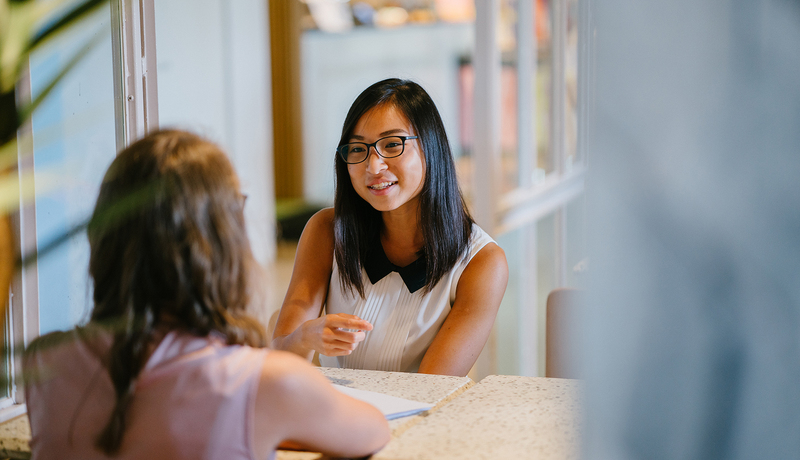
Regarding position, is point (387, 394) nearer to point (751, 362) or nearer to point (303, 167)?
point (751, 362)

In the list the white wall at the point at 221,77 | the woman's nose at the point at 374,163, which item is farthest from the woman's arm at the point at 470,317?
the white wall at the point at 221,77

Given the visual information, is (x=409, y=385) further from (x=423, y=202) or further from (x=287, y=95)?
(x=287, y=95)

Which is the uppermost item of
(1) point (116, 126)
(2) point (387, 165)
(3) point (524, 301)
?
(1) point (116, 126)

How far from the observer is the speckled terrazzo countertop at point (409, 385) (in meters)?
1.18

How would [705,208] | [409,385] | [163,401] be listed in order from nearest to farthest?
[705,208] < [163,401] < [409,385]

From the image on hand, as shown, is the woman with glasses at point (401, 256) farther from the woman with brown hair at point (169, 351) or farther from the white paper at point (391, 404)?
the woman with brown hair at point (169, 351)

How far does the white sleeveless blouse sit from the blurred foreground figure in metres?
1.50

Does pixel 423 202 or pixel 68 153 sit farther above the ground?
pixel 68 153

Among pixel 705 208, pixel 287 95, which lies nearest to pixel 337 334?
pixel 705 208

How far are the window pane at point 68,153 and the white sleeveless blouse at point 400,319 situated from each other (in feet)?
2.36

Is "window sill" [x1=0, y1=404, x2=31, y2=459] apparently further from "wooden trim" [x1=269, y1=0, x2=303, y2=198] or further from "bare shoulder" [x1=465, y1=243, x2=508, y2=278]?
"wooden trim" [x1=269, y1=0, x2=303, y2=198]

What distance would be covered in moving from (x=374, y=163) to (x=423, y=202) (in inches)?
7.5

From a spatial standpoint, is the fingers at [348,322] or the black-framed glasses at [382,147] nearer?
the fingers at [348,322]

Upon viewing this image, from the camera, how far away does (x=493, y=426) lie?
1016 mm
